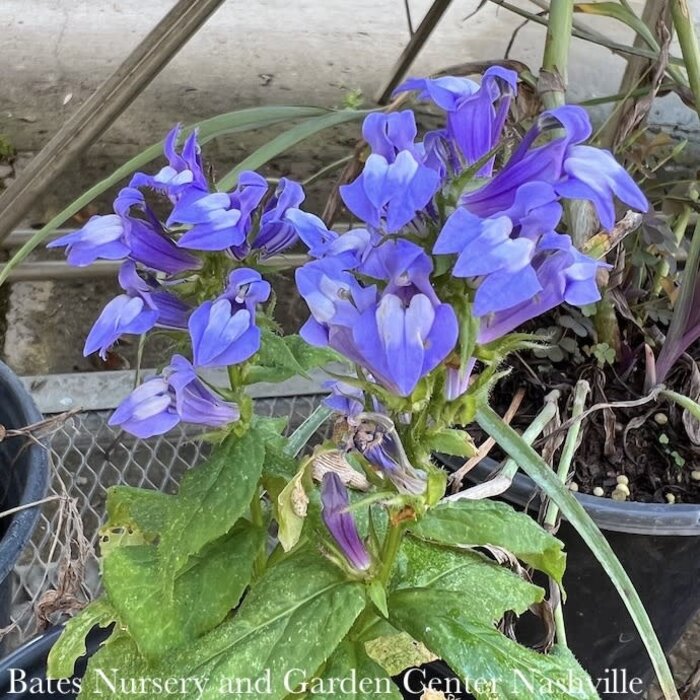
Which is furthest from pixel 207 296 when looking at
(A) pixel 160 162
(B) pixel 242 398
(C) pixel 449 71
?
(A) pixel 160 162

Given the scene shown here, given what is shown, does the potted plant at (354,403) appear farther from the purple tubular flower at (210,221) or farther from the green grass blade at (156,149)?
the green grass blade at (156,149)

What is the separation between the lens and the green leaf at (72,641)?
0.48 m

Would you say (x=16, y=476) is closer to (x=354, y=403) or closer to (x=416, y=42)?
(x=354, y=403)

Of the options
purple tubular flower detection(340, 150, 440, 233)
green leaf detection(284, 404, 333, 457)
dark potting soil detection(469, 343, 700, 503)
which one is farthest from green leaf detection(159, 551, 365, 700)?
dark potting soil detection(469, 343, 700, 503)

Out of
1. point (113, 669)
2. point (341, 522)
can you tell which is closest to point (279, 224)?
point (341, 522)

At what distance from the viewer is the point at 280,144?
0.64m

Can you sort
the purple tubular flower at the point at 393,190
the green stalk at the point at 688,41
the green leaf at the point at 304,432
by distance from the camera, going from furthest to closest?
the green stalk at the point at 688,41
the green leaf at the point at 304,432
the purple tubular flower at the point at 393,190

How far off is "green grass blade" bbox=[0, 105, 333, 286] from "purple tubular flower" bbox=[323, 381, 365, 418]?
215 mm

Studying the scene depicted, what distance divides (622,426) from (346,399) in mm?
399

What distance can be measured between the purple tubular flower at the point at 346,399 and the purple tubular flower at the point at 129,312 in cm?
9

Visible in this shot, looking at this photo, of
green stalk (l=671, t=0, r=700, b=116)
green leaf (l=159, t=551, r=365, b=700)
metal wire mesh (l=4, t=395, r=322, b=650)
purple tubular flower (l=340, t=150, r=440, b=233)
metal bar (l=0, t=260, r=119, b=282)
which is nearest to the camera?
purple tubular flower (l=340, t=150, r=440, b=233)

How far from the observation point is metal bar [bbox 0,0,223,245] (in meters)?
0.64

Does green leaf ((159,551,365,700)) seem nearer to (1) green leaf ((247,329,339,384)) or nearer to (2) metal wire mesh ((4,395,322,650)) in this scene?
(1) green leaf ((247,329,339,384))

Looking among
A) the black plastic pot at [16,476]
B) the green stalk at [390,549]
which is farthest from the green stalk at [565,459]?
the black plastic pot at [16,476]
